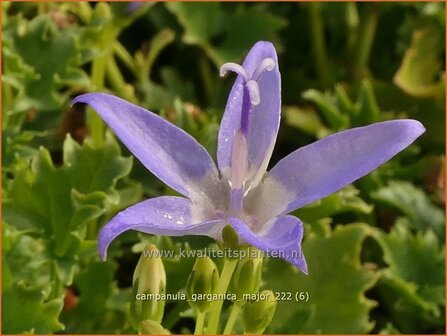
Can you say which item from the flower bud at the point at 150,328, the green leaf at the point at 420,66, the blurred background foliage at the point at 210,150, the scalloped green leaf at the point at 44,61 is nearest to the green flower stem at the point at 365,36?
the blurred background foliage at the point at 210,150

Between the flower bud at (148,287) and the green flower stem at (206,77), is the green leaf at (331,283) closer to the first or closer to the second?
the flower bud at (148,287)

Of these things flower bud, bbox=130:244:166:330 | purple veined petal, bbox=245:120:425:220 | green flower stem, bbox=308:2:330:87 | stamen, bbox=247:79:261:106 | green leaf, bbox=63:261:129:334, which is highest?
green flower stem, bbox=308:2:330:87

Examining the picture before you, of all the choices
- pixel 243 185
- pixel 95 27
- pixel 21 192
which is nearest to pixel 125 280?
pixel 21 192

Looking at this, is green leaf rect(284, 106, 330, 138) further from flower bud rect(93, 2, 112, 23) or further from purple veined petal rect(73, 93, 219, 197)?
purple veined petal rect(73, 93, 219, 197)

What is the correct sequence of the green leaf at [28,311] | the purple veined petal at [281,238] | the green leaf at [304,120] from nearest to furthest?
1. the purple veined petal at [281,238]
2. the green leaf at [28,311]
3. the green leaf at [304,120]

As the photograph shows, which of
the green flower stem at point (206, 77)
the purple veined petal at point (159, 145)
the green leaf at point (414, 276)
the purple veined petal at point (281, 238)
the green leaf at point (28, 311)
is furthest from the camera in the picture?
the green flower stem at point (206, 77)

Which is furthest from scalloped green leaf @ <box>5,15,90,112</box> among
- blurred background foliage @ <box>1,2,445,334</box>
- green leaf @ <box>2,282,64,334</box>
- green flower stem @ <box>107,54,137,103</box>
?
green leaf @ <box>2,282,64,334</box>

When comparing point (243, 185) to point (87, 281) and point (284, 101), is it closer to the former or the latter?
point (87, 281)
